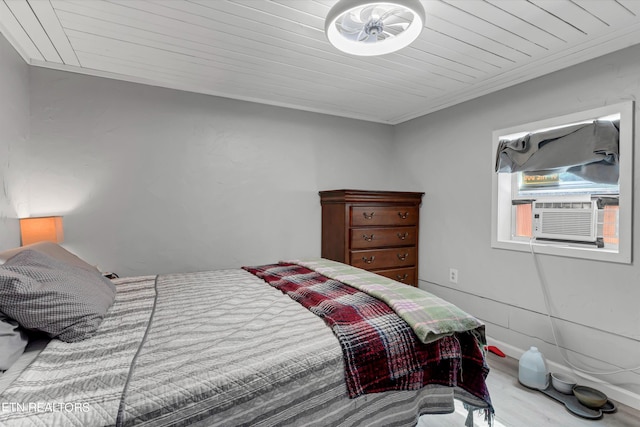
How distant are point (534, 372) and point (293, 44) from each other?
8.72 feet

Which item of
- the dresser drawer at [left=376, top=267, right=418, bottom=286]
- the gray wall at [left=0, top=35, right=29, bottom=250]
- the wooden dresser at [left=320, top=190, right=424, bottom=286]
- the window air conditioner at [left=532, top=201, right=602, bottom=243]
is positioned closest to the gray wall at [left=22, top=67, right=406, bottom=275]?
the gray wall at [left=0, top=35, right=29, bottom=250]

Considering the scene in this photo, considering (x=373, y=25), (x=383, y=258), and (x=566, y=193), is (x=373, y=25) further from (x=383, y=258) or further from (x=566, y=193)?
(x=383, y=258)

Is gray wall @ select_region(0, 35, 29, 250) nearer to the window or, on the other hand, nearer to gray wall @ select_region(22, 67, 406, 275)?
gray wall @ select_region(22, 67, 406, 275)

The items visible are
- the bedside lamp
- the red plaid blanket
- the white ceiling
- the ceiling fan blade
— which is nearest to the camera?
the red plaid blanket

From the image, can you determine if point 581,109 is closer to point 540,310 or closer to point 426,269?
point 540,310

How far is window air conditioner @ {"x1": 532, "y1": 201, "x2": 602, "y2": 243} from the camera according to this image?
213 centimetres

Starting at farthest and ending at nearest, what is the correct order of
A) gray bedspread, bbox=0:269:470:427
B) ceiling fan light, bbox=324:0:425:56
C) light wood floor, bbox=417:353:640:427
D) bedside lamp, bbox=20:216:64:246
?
bedside lamp, bbox=20:216:64:246
light wood floor, bbox=417:353:640:427
ceiling fan light, bbox=324:0:425:56
gray bedspread, bbox=0:269:470:427

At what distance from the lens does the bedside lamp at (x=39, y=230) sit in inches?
77.9

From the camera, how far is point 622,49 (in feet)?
6.29

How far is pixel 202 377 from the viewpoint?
2.95 feet

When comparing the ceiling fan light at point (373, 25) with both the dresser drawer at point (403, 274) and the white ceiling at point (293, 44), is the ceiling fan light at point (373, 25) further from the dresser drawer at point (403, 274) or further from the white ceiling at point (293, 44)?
the dresser drawer at point (403, 274)

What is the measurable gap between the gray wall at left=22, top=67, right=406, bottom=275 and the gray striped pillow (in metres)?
1.26

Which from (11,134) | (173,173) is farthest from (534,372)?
(11,134)

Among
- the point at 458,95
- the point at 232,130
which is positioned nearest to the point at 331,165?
the point at 232,130
